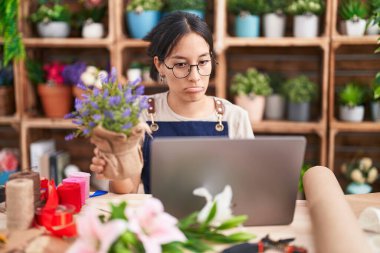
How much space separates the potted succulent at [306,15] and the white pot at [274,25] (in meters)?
0.07

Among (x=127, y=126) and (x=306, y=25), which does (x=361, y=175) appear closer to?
(x=306, y=25)

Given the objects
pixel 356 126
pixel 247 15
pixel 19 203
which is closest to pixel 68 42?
pixel 247 15

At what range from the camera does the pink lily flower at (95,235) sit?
33.9 inches

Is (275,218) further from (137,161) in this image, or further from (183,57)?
(183,57)

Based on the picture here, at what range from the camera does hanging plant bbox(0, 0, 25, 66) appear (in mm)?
3107

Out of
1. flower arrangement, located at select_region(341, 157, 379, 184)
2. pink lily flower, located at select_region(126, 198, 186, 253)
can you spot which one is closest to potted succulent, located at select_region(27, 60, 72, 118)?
flower arrangement, located at select_region(341, 157, 379, 184)

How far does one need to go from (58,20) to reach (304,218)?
2.49 m

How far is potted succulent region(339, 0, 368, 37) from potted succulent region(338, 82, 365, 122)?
1.13ft

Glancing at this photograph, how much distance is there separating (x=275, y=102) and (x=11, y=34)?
5.85 feet

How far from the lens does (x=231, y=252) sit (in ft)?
3.47

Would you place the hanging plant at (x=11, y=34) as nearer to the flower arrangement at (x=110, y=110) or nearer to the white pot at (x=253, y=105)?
the white pot at (x=253, y=105)

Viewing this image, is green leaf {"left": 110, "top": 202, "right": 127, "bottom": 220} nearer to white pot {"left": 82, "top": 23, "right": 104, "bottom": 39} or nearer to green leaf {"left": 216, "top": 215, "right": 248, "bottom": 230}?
green leaf {"left": 216, "top": 215, "right": 248, "bottom": 230}

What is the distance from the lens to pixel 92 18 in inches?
131

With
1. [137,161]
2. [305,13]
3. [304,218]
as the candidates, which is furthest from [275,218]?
[305,13]
